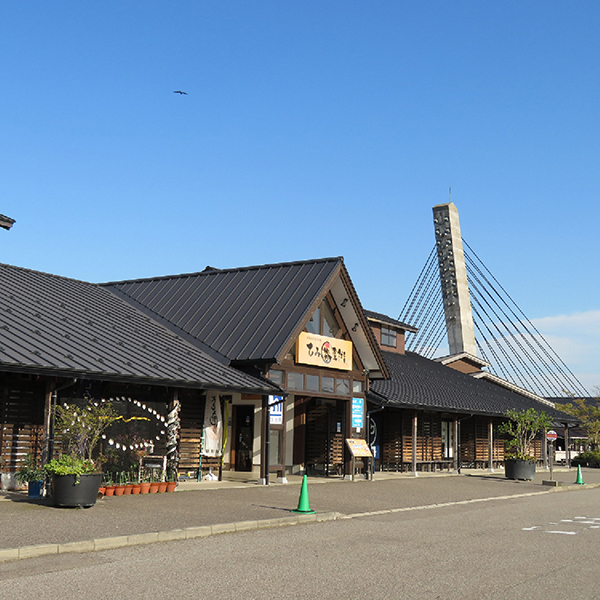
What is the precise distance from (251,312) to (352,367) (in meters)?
4.43

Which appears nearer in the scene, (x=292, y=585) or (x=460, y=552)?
(x=292, y=585)

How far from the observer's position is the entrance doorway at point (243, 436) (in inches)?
979

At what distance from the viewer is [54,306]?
21734 millimetres

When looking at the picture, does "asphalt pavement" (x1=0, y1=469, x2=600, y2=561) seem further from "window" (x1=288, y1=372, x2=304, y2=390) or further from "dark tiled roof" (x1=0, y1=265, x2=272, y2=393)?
"window" (x1=288, y1=372, x2=304, y2=390)

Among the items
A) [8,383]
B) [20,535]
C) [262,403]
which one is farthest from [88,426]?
[262,403]

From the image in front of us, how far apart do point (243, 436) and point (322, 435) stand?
15.0 ft

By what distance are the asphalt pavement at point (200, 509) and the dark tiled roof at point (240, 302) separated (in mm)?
4403

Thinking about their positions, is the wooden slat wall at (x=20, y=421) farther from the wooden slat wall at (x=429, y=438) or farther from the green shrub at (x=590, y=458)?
the green shrub at (x=590, y=458)

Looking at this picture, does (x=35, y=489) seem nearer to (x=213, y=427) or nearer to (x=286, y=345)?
(x=213, y=427)

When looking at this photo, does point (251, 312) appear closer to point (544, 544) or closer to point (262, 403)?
Answer: point (262, 403)

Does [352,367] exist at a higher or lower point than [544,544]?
higher

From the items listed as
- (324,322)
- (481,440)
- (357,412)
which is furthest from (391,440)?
(324,322)

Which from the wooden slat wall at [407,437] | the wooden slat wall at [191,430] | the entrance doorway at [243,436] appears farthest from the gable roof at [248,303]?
the wooden slat wall at [407,437]

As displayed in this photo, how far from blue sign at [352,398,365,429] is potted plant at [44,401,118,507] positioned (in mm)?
10624
